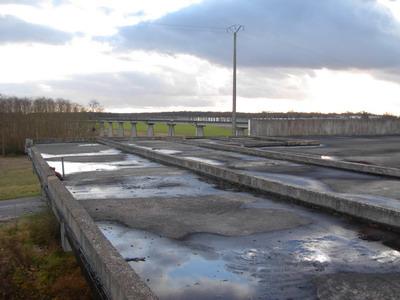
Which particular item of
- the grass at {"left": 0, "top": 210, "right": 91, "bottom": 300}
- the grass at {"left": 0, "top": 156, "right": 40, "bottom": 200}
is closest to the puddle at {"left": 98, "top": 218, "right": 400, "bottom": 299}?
the grass at {"left": 0, "top": 210, "right": 91, "bottom": 300}

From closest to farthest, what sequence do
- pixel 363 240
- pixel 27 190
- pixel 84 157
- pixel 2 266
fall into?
pixel 363 240
pixel 2 266
pixel 84 157
pixel 27 190

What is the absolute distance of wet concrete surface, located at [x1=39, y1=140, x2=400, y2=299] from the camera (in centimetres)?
559

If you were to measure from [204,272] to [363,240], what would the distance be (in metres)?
2.91

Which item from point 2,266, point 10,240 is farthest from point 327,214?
point 10,240

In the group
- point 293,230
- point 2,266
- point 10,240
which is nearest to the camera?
point 293,230

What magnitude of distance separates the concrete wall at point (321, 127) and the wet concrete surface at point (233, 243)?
25.1m

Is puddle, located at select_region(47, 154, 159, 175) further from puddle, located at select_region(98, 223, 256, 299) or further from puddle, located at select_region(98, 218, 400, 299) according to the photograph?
puddle, located at select_region(98, 223, 256, 299)

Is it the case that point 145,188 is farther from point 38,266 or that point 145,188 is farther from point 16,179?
point 16,179

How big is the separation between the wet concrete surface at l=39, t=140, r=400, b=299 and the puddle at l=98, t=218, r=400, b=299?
0.04ft

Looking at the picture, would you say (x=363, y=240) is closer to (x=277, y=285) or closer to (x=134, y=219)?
(x=277, y=285)

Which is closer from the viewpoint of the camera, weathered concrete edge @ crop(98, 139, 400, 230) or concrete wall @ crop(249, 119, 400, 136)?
weathered concrete edge @ crop(98, 139, 400, 230)

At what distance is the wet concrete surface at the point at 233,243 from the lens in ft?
18.4

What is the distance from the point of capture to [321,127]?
129ft

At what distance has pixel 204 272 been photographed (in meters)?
6.05
